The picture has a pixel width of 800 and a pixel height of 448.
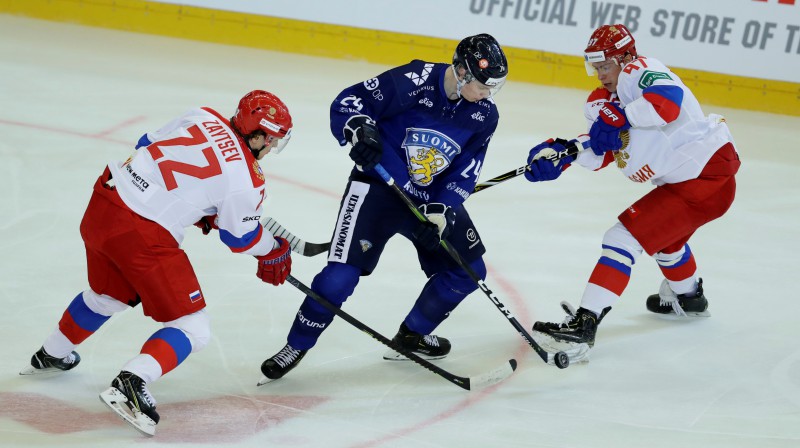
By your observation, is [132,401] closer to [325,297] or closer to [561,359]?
[325,297]

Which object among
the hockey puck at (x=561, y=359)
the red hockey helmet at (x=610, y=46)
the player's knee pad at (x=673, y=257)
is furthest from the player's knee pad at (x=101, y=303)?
the player's knee pad at (x=673, y=257)

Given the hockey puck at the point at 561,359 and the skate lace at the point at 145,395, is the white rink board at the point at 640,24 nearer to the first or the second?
the hockey puck at the point at 561,359

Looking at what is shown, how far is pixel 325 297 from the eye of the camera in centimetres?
371

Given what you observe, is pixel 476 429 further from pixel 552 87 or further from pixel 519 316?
pixel 552 87

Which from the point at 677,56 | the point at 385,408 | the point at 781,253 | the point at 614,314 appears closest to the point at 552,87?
the point at 677,56

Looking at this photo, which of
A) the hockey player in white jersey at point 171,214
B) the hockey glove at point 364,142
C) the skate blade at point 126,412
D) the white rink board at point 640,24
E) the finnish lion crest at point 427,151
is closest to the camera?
the skate blade at point 126,412

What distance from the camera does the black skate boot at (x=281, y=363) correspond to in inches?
148

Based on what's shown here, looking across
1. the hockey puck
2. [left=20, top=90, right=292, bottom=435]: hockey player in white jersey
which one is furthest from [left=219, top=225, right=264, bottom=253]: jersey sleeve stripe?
the hockey puck

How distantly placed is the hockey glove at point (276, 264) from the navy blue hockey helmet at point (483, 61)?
859mm

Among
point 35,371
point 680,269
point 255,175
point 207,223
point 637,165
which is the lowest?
point 35,371

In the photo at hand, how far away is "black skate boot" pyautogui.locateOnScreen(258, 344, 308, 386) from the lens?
3.76 meters

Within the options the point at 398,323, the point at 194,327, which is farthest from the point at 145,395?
the point at 398,323

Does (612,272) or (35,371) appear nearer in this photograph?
(35,371)

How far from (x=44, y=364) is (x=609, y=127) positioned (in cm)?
224
